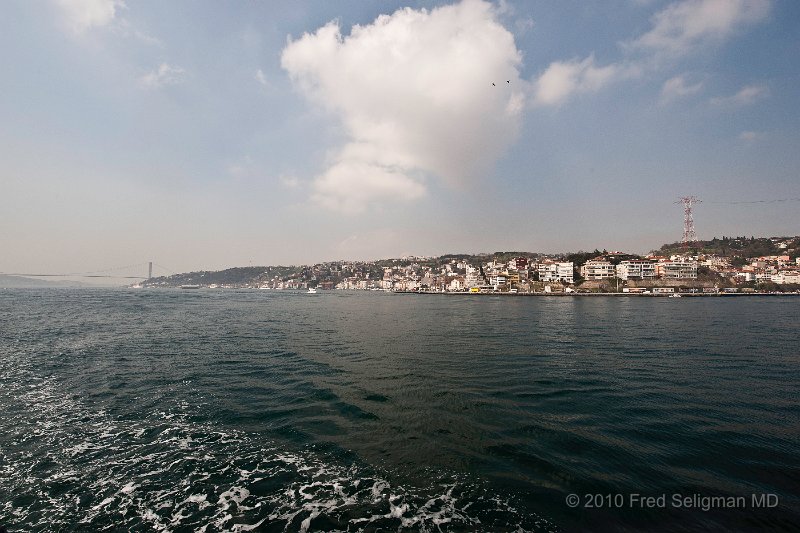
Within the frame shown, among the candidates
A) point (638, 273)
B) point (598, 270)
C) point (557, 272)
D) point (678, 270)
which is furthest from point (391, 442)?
point (678, 270)

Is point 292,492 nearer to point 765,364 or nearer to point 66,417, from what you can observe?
point 66,417

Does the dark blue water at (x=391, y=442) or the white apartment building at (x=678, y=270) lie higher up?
the white apartment building at (x=678, y=270)

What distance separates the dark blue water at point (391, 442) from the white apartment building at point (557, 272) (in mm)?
127150

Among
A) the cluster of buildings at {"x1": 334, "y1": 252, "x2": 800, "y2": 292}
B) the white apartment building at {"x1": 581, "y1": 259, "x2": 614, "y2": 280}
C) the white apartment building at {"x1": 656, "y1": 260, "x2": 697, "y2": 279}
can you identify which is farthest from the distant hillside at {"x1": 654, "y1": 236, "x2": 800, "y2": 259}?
the white apartment building at {"x1": 581, "y1": 259, "x2": 614, "y2": 280}

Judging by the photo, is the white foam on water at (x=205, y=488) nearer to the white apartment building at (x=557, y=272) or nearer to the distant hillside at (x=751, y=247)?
the white apartment building at (x=557, y=272)

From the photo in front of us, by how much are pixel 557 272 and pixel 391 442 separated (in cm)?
14927

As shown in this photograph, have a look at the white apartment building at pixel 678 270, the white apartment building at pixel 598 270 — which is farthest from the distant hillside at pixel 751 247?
the white apartment building at pixel 598 270

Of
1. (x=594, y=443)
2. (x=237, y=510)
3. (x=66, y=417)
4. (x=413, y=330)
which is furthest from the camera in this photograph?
(x=413, y=330)

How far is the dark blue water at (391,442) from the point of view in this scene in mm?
6316

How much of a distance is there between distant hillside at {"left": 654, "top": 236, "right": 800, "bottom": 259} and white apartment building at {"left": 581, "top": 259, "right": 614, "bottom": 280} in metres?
80.7

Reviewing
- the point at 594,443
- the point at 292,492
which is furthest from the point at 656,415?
the point at 292,492

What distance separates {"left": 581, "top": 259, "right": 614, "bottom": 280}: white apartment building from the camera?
433 feet

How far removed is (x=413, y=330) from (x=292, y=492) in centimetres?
2498

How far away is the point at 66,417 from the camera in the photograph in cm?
1062
